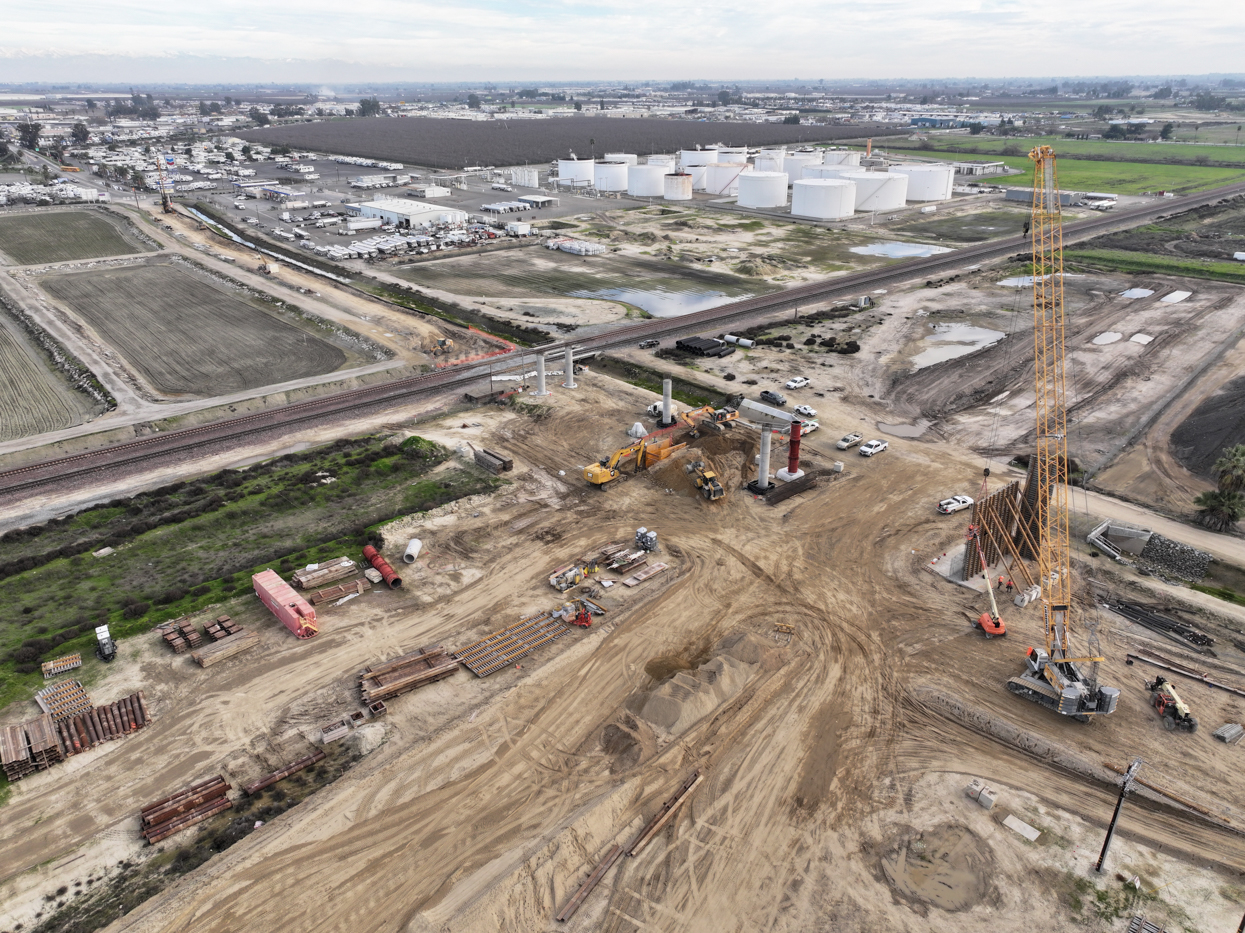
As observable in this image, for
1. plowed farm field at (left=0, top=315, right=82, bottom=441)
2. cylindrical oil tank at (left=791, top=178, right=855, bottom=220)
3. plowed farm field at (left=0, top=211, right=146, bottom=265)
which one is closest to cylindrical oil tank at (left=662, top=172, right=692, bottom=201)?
cylindrical oil tank at (left=791, top=178, right=855, bottom=220)

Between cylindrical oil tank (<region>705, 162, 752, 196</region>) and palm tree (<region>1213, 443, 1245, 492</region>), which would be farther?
cylindrical oil tank (<region>705, 162, 752, 196</region>)

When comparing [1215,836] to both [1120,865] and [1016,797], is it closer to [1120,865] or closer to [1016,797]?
[1120,865]

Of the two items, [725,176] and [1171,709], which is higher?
[725,176]

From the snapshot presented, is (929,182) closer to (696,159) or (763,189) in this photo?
(763,189)

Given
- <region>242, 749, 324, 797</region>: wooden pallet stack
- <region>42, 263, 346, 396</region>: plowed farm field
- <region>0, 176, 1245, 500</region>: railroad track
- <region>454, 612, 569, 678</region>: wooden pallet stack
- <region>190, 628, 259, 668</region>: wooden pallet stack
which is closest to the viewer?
<region>242, 749, 324, 797</region>: wooden pallet stack

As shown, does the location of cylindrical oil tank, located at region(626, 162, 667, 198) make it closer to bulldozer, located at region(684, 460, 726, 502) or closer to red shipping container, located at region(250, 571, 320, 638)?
bulldozer, located at region(684, 460, 726, 502)

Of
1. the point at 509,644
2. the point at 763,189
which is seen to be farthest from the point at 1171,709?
the point at 763,189

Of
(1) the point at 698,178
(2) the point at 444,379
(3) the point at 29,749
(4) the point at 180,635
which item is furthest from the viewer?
(1) the point at 698,178

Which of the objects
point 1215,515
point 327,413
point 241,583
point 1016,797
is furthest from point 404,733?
point 1215,515
